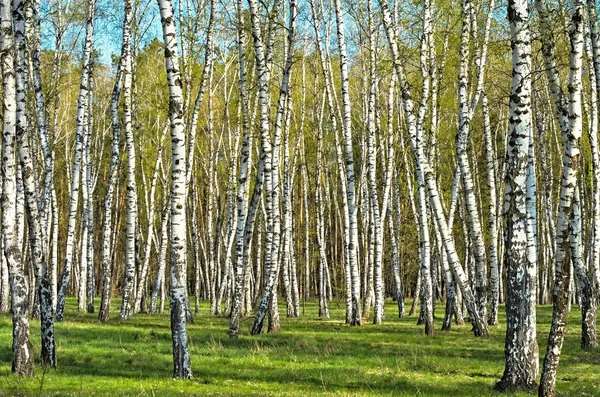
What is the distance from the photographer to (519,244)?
9.95 metres

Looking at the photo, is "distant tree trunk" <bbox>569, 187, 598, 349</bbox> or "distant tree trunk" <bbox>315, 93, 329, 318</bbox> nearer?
"distant tree trunk" <bbox>569, 187, 598, 349</bbox>

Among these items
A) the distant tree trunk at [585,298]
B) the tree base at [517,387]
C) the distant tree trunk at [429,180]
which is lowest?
the tree base at [517,387]

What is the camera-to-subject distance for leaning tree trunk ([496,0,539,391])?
9852 millimetres

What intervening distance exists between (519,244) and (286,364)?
517 cm

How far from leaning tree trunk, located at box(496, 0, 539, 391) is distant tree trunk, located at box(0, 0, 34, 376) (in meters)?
7.50

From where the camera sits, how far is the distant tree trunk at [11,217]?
1056cm

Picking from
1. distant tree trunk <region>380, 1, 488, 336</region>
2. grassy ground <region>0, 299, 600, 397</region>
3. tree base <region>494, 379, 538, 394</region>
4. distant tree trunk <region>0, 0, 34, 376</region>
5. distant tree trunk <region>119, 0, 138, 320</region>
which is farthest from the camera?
distant tree trunk <region>119, 0, 138, 320</region>

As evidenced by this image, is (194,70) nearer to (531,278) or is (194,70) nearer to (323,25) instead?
(323,25)

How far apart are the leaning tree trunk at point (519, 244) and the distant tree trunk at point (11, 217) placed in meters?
7.50

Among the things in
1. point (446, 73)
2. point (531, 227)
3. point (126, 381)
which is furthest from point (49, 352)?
point (446, 73)

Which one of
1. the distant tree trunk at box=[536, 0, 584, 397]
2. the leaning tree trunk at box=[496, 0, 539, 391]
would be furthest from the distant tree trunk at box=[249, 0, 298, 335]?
the distant tree trunk at box=[536, 0, 584, 397]

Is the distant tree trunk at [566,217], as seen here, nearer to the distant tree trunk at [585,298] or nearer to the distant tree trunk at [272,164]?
the distant tree trunk at [585,298]

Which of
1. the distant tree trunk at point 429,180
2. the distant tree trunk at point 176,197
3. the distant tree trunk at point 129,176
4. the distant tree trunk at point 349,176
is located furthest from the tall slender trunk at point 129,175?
the distant tree trunk at point 176,197

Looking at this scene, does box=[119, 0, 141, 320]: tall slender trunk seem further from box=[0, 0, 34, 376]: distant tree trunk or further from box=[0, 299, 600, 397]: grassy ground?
box=[0, 0, 34, 376]: distant tree trunk
